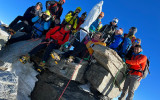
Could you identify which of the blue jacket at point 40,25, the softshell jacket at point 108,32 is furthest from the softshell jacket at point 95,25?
the blue jacket at point 40,25

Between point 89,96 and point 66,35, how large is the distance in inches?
166

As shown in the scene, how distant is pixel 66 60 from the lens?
850 cm

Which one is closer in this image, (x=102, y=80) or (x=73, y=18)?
(x=102, y=80)

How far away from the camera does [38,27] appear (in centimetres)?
1009

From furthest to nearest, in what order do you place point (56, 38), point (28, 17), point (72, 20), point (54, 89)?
point (72, 20) < point (28, 17) < point (56, 38) < point (54, 89)

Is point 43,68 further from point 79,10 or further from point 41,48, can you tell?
point 79,10

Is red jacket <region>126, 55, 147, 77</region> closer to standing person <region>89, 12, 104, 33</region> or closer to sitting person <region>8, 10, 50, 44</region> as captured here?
standing person <region>89, 12, 104, 33</region>

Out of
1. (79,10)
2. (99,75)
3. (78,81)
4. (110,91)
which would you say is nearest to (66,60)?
(78,81)

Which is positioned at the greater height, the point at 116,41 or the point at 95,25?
the point at 95,25

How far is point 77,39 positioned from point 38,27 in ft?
10.4

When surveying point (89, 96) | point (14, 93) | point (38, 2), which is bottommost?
point (14, 93)

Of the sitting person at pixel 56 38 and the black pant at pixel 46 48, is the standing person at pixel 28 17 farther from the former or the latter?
the black pant at pixel 46 48

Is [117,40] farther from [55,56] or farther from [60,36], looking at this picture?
[55,56]

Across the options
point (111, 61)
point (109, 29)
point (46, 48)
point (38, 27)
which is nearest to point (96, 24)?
point (109, 29)
